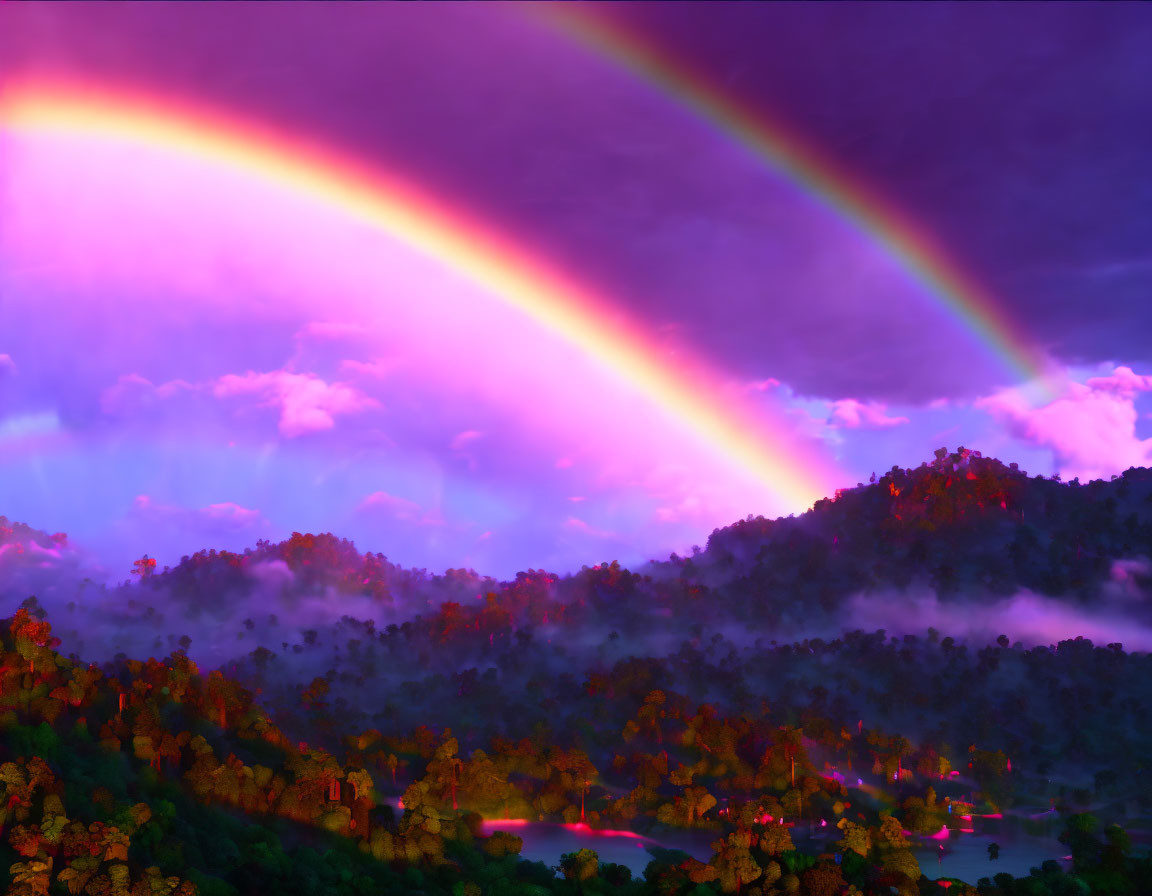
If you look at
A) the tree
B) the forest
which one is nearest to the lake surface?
the forest

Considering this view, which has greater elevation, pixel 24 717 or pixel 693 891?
pixel 24 717

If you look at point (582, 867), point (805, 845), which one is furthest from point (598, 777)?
point (582, 867)

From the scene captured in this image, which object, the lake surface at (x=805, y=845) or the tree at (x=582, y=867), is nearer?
the tree at (x=582, y=867)

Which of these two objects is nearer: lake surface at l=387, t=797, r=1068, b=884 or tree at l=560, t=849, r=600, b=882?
tree at l=560, t=849, r=600, b=882

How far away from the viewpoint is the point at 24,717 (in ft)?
300

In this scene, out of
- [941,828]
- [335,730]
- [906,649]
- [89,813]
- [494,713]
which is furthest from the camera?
[906,649]

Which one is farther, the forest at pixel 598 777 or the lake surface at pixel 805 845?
the lake surface at pixel 805 845

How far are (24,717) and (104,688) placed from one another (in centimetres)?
1206

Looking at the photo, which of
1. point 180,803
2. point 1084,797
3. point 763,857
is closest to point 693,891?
point 763,857

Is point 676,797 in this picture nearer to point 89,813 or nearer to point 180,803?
point 180,803

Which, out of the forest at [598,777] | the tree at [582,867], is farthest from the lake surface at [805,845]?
the tree at [582,867]

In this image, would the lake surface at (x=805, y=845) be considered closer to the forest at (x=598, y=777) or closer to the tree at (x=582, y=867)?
the forest at (x=598, y=777)

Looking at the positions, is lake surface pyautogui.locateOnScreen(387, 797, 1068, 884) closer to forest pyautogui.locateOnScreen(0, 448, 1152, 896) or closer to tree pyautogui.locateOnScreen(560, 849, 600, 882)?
forest pyautogui.locateOnScreen(0, 448, 1152, 896)

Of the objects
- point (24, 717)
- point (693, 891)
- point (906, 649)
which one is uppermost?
point (906, 649)
